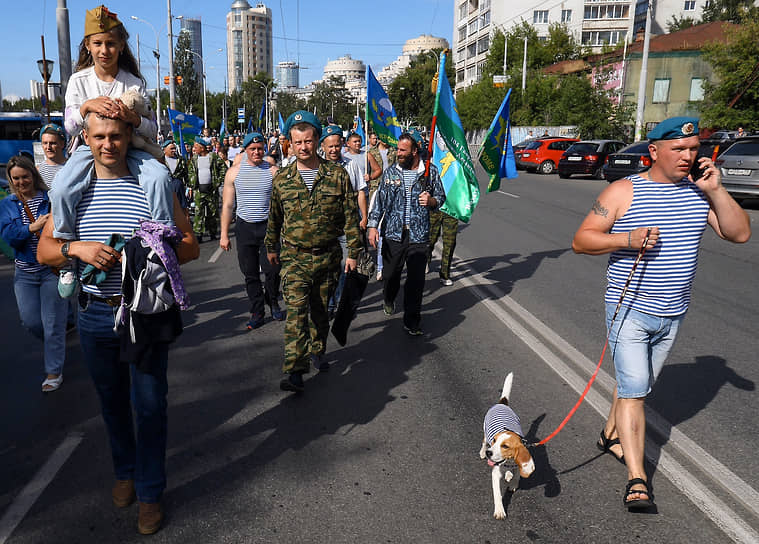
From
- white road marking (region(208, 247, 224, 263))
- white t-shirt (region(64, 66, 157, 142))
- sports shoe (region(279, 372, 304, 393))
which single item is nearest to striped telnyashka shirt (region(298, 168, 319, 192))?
white t-shirt (region(64, 66, 157, 142))

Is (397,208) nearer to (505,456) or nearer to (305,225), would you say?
(305,225)

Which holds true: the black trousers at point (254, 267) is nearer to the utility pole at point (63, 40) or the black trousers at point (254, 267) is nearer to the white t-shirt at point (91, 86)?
the white t-shirt at point (91, 86)

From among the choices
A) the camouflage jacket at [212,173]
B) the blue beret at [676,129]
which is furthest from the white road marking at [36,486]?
the camouflage jacket at [212,173]

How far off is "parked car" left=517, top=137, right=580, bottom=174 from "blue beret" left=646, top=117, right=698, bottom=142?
1085 inches

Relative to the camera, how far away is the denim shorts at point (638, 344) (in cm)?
345

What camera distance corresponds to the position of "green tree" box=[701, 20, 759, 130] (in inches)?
1083

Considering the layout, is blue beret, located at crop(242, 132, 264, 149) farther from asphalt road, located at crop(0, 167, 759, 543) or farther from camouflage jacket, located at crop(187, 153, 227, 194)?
camouflage jacket, located at crop(187, 153, 227, 194)

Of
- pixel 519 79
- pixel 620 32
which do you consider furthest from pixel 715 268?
pixel 620 32

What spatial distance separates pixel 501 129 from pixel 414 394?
465 cm

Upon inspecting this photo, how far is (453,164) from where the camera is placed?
6.97 m

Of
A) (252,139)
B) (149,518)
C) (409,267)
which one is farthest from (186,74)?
(149,518)

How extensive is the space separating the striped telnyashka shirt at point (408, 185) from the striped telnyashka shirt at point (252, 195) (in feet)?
4.70

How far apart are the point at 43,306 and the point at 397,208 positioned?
323 cm

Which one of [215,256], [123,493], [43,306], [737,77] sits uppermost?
[737,77]
